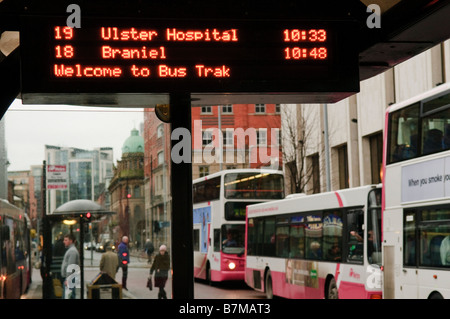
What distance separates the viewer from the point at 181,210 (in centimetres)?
625

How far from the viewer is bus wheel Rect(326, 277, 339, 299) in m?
17.3

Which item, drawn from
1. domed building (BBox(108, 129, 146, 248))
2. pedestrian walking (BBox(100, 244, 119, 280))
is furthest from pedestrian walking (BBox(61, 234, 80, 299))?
domed building (BBox(108, 129, 146, 248))

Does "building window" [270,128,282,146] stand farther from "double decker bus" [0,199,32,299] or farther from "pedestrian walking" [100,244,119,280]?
"pedestrian walking" [100,244,119,280]

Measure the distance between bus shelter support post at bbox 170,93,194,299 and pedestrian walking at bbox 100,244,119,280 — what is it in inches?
293

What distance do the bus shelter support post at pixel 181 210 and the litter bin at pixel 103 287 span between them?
8061 millimetres

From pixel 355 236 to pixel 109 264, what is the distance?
4.96m

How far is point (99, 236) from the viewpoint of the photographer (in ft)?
51.5

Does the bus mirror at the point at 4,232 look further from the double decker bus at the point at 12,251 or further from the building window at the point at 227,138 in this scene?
the building window at the point at 227,138

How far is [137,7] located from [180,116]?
0.87m

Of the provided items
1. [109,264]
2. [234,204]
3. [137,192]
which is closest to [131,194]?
[137,192]

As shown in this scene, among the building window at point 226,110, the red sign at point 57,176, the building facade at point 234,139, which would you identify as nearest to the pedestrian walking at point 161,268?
the red sign at point 57,176
